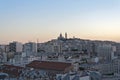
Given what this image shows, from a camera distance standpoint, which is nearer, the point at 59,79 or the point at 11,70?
the point at 59,79

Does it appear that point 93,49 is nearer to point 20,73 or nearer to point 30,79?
point 20,73

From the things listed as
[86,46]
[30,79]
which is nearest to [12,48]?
[86,46]

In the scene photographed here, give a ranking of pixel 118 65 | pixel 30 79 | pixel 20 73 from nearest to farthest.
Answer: pixel 30 79
pixel 20 73
pixel 118 65

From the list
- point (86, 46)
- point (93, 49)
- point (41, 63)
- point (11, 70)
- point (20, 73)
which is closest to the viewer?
point (20, 73)

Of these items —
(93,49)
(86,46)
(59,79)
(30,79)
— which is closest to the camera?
(59,79)

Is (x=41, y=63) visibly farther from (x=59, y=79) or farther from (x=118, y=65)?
(x=59, y=79)

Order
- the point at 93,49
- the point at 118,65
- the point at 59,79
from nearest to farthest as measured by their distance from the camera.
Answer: the point at 59,79 → the point at 118,65 → the point at 93,49

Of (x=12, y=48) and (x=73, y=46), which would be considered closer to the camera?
(x=12, y=48)

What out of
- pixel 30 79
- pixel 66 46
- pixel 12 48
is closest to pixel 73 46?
pixel 66 46
